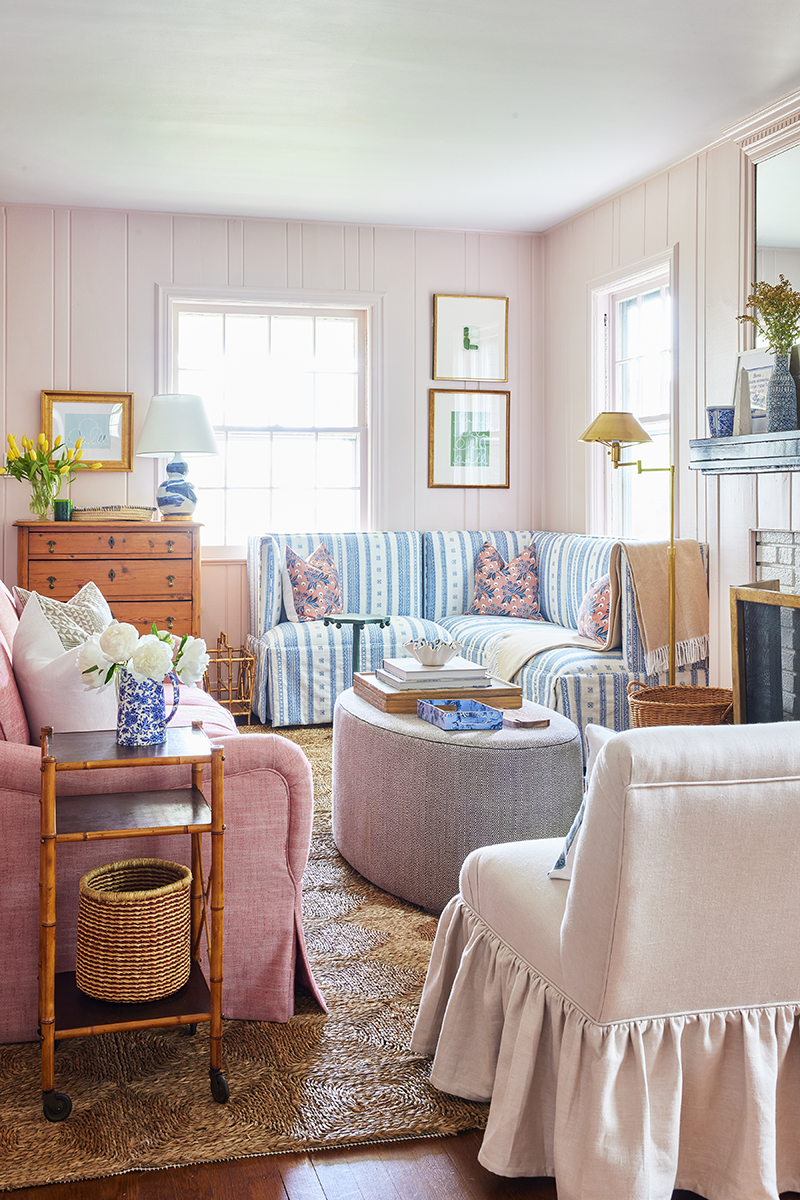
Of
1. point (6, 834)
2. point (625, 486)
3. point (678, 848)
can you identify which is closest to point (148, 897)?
point (6, 834)

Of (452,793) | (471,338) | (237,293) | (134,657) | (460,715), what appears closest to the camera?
(134,657)

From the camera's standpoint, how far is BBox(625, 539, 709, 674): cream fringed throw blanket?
452 cm

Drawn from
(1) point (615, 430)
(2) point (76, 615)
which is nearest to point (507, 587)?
(1) point (615, 430)

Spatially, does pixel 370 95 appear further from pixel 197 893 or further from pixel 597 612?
pixel 197 893

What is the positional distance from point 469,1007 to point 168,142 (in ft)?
13.7

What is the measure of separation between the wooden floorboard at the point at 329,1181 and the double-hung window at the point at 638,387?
384cm

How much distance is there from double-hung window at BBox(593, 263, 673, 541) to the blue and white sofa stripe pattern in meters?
1.20

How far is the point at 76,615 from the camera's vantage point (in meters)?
2.90

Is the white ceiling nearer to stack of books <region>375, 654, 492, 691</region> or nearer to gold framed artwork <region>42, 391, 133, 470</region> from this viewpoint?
gold framed artwork <region>42, 391, 133, 470</region>

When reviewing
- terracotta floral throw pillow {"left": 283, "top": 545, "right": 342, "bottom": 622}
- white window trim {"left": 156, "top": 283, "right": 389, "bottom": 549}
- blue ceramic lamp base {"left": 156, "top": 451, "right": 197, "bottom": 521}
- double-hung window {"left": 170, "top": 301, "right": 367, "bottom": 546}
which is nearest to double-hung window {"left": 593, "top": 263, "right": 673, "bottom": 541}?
white window trim {"left": 156, "top": 283, "right": 389, "bottom": 549}

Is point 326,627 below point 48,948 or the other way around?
the other way around

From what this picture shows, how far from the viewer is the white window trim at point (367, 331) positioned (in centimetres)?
607

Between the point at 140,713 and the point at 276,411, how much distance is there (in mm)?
4493

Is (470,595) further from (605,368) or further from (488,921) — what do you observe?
(488,921)
